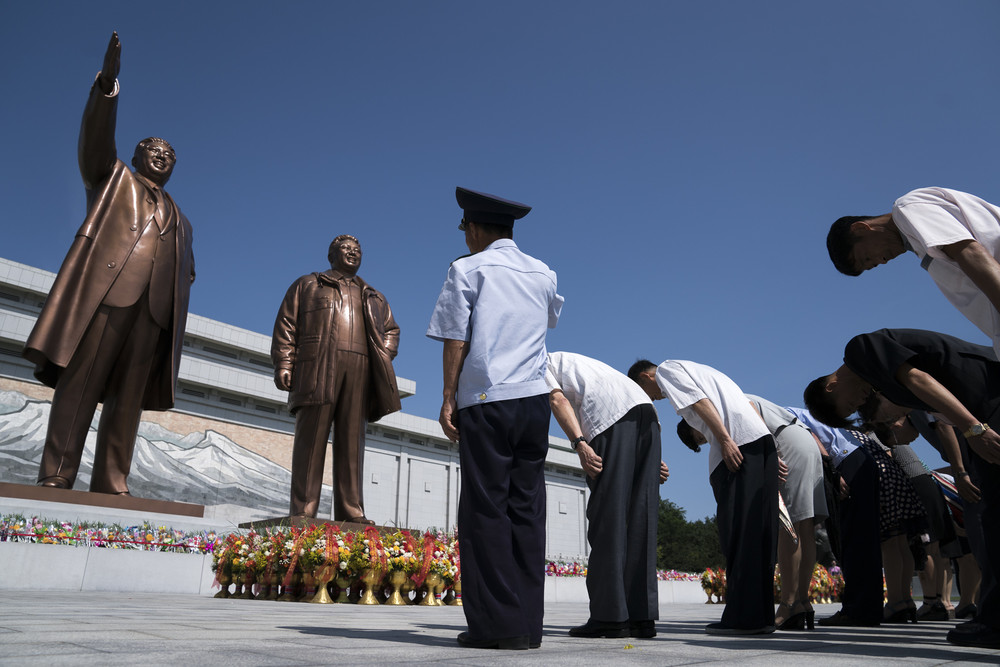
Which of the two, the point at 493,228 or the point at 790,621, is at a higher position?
the point at 493,228

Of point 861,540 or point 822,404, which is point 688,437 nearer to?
point 822,404

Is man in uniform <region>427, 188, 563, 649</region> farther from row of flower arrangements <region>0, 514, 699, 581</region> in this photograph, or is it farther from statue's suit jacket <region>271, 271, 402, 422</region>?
statue's suit jacket <region>271, 271, 402, 422</region>

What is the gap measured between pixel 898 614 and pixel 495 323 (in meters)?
4.32

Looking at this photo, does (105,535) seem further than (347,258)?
No

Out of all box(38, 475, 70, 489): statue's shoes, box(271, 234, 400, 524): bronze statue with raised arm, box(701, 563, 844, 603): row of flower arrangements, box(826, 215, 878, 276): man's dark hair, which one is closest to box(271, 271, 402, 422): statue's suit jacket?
box(271, 234, 400, 524): bronze statue with raised arm

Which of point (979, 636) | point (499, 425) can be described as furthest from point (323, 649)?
point (979, 636)

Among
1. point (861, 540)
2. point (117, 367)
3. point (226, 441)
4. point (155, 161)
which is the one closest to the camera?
point (861, 540)

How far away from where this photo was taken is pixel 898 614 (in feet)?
17.2

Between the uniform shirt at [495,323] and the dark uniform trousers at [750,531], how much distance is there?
5.04 feet

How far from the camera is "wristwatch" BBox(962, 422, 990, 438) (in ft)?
8.71

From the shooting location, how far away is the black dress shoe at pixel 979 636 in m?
2.62

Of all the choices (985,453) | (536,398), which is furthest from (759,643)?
(536,398)

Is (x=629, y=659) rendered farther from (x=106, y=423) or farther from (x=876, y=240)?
(x=106, y=423)

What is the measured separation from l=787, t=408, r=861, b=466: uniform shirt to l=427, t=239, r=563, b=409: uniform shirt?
3037 mm
